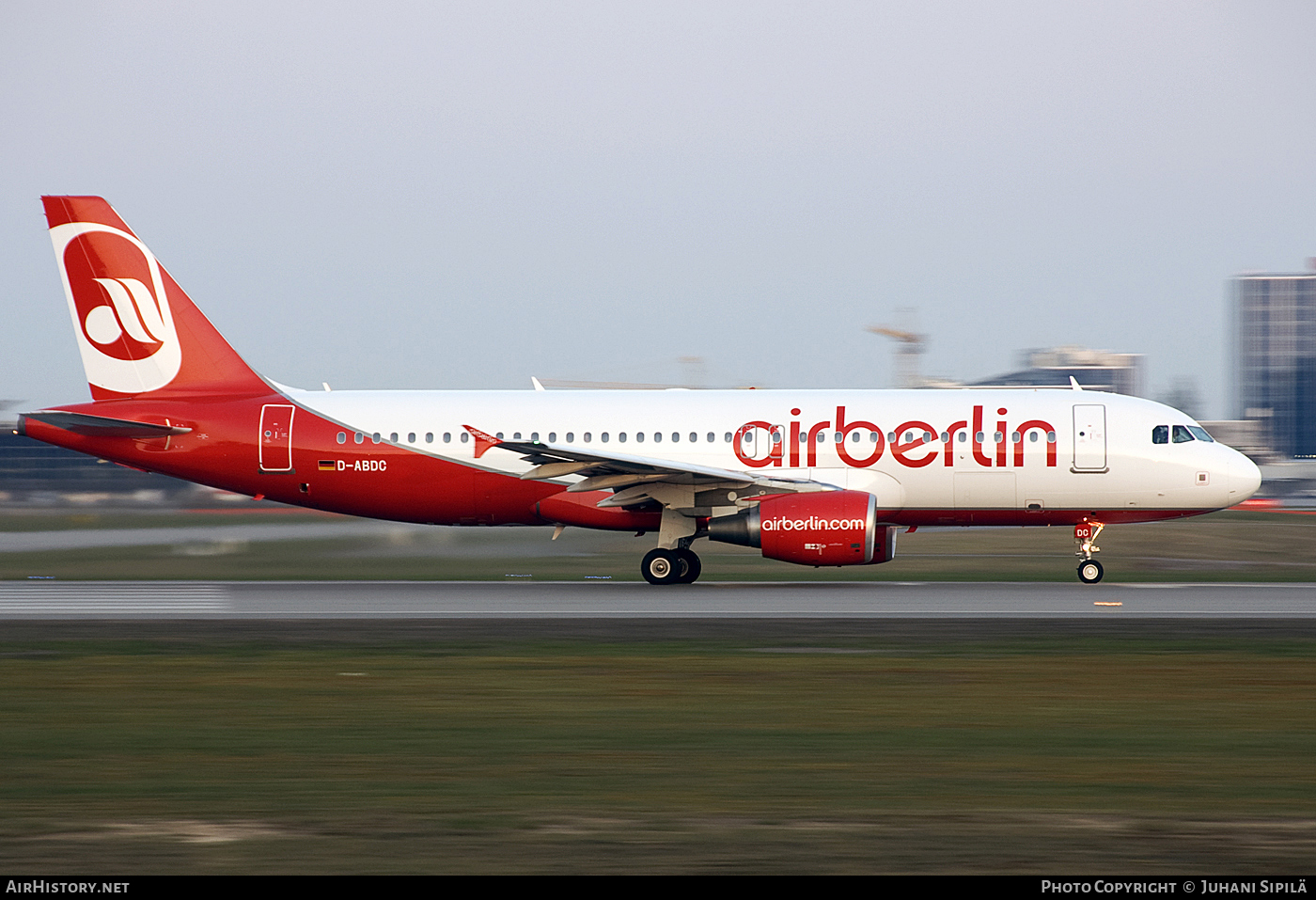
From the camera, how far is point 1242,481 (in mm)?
23875

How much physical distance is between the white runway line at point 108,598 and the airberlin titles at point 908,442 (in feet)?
32.3

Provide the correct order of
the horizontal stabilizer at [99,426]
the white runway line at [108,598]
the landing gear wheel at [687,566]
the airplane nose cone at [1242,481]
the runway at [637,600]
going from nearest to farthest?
1. the runway at [637,600]
2. the white runway line at [108,598]
3. the airplane nose cone at [1242,481]
4. the landing gear wheel at [687,566]
5. the horizontal stabilizer at [99,426]

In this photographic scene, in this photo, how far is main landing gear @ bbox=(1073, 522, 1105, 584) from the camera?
23969 millimetres

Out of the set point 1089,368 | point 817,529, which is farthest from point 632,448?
point 1089,368

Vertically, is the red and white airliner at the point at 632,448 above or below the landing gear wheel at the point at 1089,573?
above

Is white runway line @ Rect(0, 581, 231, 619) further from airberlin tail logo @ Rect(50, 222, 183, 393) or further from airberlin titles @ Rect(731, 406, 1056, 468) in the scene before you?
airberlin titles @ Rect(731, 406, 1056, 468)

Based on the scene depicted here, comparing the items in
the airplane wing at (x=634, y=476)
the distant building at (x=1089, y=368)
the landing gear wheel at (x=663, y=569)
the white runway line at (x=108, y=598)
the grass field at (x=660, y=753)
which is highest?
the distant building at (x=1089, y=368)

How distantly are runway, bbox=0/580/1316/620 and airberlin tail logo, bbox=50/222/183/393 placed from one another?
4.16m

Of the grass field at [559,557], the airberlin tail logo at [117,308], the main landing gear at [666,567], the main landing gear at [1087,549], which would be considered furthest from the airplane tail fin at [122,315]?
the main landing gear at [1087,549]

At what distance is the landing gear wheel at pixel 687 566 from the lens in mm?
24250

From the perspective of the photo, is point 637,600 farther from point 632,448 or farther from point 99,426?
point 99,426

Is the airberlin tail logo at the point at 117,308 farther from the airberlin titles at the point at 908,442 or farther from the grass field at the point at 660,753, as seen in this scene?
the airberlin titles at the point at 908,442

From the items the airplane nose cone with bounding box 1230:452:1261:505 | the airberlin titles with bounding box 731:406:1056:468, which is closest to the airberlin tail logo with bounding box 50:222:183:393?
the airberlin titles with bounding box 731:406:1056:468
